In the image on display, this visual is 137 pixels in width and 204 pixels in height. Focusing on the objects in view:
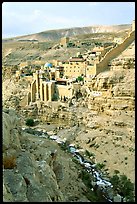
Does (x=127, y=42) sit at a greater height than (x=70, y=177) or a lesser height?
greater

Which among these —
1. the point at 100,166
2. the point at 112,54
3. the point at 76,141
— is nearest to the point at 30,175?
the point at 100,166

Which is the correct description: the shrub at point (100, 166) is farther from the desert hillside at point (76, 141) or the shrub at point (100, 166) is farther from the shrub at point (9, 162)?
the shrub at point (9, 162)

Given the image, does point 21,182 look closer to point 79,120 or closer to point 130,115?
point 130,115

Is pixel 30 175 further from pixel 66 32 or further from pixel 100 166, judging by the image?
pixel 66 32

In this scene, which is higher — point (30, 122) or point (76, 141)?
point (30, 122)

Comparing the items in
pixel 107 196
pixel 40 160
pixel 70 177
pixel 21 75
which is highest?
pixel 21 75

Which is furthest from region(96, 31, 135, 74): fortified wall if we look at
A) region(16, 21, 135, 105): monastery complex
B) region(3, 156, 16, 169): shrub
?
region(3, 156, 16, 169): shrub

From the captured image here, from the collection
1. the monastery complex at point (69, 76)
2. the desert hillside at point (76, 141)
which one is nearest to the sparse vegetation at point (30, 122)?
the desert hillside at point (76, 141)

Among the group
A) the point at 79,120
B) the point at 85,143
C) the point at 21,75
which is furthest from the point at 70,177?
the point at 21,75
